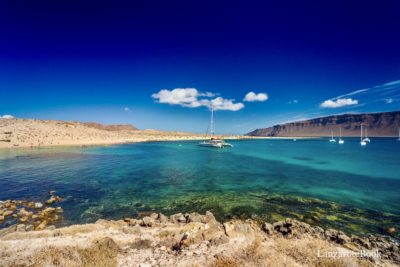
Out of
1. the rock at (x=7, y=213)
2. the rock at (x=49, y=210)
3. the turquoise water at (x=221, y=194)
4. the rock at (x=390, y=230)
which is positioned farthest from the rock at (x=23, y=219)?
the rock at (x=390, y=230)

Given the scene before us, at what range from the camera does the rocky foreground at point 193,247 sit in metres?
8.84

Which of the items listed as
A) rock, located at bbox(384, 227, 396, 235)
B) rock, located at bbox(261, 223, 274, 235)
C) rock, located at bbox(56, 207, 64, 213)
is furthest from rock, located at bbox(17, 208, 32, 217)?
rock, located at bbox(384, 227, 396, 235)

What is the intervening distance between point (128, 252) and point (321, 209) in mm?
15606

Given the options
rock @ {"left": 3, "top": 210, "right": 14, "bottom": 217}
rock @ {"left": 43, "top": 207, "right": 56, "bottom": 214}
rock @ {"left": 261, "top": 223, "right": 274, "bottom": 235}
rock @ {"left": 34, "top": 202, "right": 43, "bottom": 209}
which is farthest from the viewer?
rock @ {"left": 34, "top": 202, "right": 43, "bottom": 209}

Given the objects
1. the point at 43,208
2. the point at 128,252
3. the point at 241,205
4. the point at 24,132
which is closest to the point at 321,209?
the point at 241,205

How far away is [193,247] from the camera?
10094 millimetres

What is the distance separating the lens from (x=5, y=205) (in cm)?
1848

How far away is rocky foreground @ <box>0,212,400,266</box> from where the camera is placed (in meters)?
8.84

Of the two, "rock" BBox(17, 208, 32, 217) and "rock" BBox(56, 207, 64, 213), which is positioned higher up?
"rock" BBox(17, 208, 32, 217)

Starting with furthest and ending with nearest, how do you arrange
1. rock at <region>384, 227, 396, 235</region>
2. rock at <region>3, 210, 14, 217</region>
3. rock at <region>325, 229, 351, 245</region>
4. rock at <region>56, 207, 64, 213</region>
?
1. rock at <region>56, 207, 64, 213</region>
2. rock at <region>3, 210, 14, 217</region>
3. rock at <region>384, 227, 396, 235</region>
4. rock at <region>325, 229, 351, 245</region>

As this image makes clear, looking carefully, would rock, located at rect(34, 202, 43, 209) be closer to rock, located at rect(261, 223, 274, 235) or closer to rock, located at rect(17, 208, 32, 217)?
rock, located at rect(17, 208, 32, 217)

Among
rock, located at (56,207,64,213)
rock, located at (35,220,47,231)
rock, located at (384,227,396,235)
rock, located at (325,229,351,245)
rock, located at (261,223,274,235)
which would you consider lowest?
rock, located at (384,227,396,235)

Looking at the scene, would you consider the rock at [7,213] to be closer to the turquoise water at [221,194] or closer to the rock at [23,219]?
the rock at [23,219]

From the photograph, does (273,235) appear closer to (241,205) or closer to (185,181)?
(241,205)
